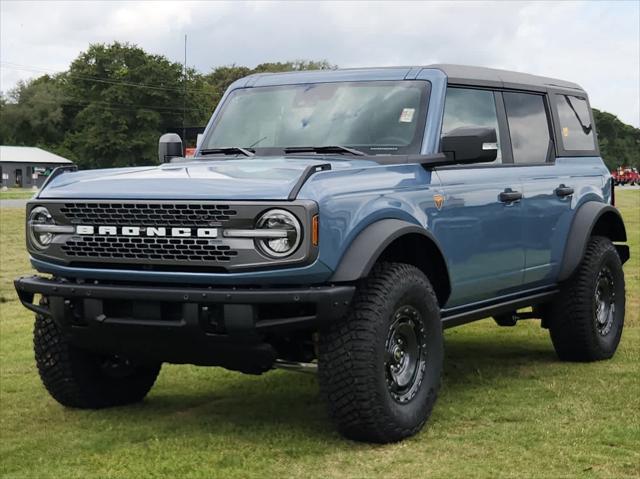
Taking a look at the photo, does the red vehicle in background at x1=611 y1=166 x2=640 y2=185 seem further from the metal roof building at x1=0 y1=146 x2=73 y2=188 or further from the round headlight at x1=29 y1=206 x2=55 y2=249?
the round headlight at x1=29 y1=206 x2=55 y2=249

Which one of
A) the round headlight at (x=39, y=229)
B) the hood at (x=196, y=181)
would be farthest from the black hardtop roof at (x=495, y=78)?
the round headlight at (x=39, y=229)

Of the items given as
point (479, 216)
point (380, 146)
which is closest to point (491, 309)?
point (479, 216)

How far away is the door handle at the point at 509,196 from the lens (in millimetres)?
6688

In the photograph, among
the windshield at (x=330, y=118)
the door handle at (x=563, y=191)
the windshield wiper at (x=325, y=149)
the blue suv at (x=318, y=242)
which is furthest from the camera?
the door handle at (x=563, y=191)

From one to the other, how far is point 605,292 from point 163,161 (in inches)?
139

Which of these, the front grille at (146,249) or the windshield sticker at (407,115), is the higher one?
the windshield sticker at (407,115)

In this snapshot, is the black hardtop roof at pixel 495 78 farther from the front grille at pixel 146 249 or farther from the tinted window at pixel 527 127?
the front grille at pixel 146 249

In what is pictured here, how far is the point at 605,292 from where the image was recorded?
8.30 metres

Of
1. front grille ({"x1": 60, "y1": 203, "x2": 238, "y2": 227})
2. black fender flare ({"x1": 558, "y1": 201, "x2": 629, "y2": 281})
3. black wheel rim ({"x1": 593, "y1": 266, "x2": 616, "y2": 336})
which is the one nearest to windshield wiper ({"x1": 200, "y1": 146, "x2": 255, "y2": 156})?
front grille ({"x1": 60, "y1": 203, "x2": 238, "y2": 227})

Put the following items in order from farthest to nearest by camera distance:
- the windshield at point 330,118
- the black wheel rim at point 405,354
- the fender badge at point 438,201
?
the windshield at point 330,118 → the fender badge at point 438,201 → the black wheel rim at point 405,354

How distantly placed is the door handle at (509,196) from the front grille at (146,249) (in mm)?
2258

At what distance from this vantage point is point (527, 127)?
7531mm

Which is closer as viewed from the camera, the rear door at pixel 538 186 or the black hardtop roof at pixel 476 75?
the black hardtop roof at pixel 476 75

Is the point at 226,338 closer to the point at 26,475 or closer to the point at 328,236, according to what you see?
the point at 328,236
